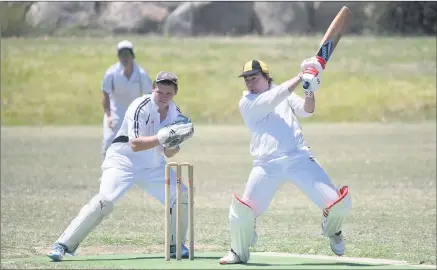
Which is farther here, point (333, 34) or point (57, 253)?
point (57, 253)

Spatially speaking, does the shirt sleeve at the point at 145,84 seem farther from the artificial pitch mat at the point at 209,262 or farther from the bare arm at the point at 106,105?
the artificial pitch mat at the point at 209,262

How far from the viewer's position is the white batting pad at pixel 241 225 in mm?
8828

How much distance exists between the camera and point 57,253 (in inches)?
369

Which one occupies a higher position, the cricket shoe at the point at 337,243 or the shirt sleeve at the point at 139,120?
the shirt sleeve at the point at 139,120

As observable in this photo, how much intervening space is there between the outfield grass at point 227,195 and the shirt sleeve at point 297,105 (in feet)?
5.32

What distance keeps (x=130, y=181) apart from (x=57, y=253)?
2.64 feet

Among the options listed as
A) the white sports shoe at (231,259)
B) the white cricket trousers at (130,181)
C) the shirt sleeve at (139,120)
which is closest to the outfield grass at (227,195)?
the white cricket trousers at (130,181)

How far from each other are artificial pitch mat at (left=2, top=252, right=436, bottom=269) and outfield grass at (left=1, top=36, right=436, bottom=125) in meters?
19.0

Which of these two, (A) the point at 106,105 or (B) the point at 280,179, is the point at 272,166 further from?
(A) the point at 106,105

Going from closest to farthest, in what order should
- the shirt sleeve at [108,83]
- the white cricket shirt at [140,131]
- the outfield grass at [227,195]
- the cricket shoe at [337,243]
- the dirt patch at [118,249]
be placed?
the cricket shoe at [337,243] < the white cricket shirt at [140,131] < the dirt patch at [118,249] < the outfield grass at [227,195] < the shirt sleeve at [108,83]

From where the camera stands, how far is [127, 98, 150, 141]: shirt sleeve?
30.9 feet

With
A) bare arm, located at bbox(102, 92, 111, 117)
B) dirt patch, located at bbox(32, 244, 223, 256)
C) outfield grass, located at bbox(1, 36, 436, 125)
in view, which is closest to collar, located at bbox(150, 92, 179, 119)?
dirt patch, located at bbox(32, 244, 223, 256)

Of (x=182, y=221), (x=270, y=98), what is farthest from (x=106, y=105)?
(x=270, y=98)

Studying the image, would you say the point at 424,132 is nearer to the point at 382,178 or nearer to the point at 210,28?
the point at 382,178
